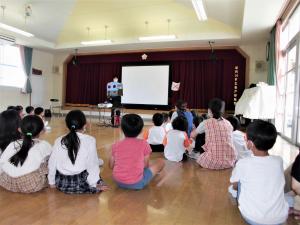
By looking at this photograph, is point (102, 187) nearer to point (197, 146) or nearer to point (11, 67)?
point (197, 146)

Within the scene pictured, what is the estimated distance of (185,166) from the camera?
318 centimetres

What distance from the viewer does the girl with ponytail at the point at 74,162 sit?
2053 mm

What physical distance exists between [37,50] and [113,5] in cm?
446

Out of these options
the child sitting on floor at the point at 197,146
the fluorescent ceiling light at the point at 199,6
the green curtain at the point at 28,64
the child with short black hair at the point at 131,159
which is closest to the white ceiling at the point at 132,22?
the fluorescent ceiling light at the point at 199,6

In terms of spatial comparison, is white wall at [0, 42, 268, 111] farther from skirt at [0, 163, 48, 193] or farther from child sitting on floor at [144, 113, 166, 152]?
skirt at [0, 163, 48, 193]

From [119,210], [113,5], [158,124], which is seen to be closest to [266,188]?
[119,210]

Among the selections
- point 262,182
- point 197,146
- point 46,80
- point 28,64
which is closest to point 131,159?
point 262,182

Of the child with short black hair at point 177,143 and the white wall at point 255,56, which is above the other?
the white wall at point 255,56

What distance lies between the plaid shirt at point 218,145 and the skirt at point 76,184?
1.48 m

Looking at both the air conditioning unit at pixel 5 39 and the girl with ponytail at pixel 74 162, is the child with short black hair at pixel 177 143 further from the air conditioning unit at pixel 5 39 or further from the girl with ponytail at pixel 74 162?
the air conditioning unit at pixel 5 39

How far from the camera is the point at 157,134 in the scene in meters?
4.02

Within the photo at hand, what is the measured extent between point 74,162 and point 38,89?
9.37 m

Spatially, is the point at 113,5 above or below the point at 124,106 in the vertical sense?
above

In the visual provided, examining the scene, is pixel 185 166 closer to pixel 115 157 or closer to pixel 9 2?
pixel 115 157
